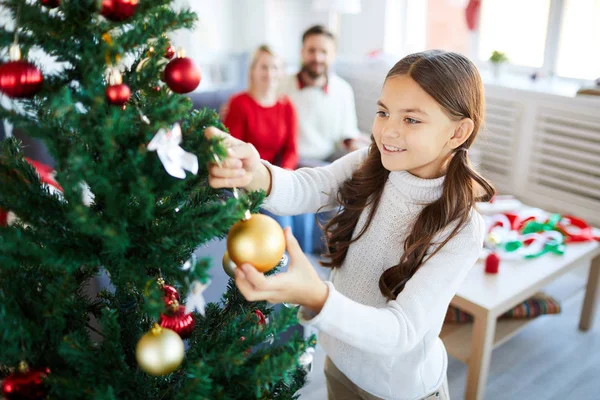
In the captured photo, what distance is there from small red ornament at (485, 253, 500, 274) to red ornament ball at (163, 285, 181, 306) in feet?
4.77

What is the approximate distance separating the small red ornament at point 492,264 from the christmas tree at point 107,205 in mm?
1384

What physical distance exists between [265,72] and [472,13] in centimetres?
164

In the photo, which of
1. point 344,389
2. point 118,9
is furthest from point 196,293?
point 344,389

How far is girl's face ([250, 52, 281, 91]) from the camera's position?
2734 mm

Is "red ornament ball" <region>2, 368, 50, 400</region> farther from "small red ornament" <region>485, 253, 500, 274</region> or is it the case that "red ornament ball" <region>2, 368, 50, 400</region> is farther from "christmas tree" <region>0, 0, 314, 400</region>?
"small red ornament" <region>485, 253, 500, 274</region>

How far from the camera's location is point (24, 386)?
626 mm

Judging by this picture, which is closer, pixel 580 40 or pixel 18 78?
pixel 18 78

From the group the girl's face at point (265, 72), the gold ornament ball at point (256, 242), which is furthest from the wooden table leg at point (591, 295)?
the gold ornament ball at point (256, 242)

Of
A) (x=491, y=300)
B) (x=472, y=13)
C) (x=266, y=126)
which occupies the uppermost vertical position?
(x=472, y=13)

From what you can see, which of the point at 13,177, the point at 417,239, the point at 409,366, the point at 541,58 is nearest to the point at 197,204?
the point at 13,177

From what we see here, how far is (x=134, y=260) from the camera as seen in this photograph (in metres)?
0.63

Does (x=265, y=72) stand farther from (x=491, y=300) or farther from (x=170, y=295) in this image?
(x=170, y=295)

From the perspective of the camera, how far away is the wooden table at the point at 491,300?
1676mm

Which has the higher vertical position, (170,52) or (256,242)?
(170,52)
